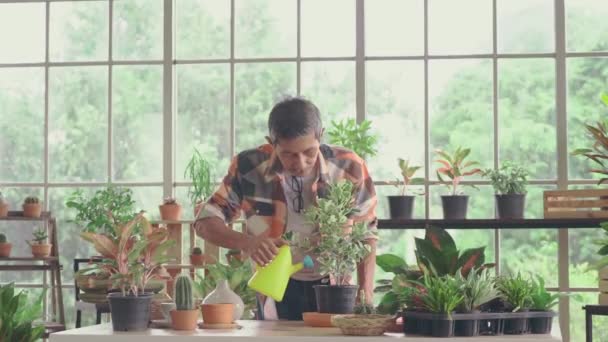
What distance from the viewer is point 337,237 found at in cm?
306

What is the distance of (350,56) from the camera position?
7.27 meters

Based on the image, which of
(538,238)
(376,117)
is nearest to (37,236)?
(376,117)

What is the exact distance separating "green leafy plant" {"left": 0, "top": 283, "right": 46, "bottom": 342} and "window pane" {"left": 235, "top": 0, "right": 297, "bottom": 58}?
4.73m

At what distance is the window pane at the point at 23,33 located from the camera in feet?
25.2

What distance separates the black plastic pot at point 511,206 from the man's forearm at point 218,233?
3.43 meters

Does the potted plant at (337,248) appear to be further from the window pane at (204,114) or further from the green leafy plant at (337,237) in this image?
the window pane at (204,114)

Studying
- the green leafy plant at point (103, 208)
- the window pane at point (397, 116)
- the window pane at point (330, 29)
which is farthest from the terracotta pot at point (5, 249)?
the window pane at point (397, 116)

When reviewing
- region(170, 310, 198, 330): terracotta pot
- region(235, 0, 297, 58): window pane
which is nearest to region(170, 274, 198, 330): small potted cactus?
region(170, 310, 198, 330): terracotta pot

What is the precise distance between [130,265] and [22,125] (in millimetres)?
5072

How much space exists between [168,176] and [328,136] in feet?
3.90

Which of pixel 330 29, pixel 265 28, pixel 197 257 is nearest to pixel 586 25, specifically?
pixel 330 29

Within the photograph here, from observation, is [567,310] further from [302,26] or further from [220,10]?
[220,10]

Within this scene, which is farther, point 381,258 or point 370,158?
point 370,158

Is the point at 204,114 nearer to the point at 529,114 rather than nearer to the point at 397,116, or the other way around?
the point at 397,116
